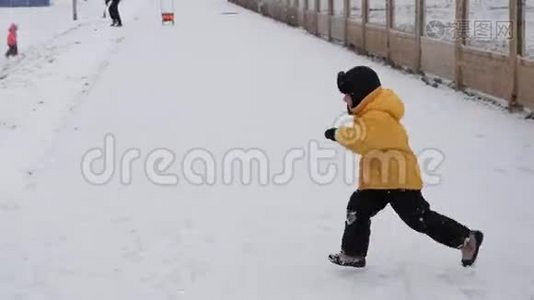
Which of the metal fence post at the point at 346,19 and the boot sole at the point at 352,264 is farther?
the metal fence post at the point at 346,19

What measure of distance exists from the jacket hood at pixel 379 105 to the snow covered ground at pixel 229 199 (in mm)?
1001

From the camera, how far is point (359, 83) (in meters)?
5.18

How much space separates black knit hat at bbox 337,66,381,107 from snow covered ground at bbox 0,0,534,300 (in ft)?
3.61

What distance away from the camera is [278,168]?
873 centimetres

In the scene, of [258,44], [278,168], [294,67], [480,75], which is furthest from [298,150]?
[258,44]

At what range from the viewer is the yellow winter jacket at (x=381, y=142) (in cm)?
518

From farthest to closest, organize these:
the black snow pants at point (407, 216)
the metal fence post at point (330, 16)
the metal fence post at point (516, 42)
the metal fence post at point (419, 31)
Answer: the metal fence post at point (330, 16), the metal fence post at point (419, 31), the metal fence post at point (516, 42), the black snow pants at point (407, 216)

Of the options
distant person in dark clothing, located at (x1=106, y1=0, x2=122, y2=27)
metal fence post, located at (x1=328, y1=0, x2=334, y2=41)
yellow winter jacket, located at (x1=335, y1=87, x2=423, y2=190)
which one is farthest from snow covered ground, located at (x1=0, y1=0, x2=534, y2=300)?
distant person in dark clothing, located at (x1=106, y1=0, x2=122, y2=27)

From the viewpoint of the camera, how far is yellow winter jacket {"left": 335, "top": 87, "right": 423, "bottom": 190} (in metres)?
5.18

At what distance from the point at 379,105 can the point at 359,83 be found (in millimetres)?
164

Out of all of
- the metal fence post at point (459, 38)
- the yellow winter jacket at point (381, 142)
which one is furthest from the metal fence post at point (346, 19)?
the yellow winter jacket at point (381, 142)

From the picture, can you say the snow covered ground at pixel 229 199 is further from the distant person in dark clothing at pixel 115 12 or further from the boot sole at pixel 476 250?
the distant person in dark clothing at pixel 115 12

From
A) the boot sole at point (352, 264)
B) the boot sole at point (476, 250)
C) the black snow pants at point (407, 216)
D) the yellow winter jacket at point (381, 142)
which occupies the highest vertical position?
the yellow winter jacket at point (381, 142)

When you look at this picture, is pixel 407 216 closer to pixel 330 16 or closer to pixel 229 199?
pixel 229 199
